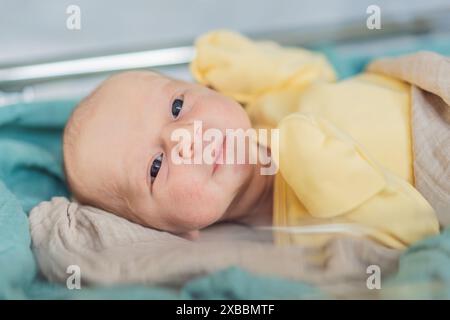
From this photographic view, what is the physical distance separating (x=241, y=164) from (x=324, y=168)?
0.09 meters

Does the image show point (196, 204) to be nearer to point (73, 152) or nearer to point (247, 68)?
point (73, 152)

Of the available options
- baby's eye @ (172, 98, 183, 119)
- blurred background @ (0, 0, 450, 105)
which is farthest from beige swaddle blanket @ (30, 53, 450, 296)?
blurred background @ (0, 0, 450, 105)

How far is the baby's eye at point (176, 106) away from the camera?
77cm

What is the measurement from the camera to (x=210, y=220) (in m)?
0.73

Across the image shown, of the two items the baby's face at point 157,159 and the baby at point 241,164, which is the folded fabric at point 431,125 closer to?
the baby at point 241,164

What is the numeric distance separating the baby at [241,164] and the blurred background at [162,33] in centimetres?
36

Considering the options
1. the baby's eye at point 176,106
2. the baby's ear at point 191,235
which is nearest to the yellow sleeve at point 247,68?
the baby's eye at point 176,106

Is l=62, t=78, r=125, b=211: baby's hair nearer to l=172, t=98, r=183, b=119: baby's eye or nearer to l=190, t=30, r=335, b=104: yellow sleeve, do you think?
l=172, t=98, r=183, b=119: baby's eye

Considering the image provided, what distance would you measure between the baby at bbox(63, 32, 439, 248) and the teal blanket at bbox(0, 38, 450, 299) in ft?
0.23

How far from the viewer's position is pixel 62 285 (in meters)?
0.64

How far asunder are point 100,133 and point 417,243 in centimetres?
36

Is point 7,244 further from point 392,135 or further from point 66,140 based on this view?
point 392,135

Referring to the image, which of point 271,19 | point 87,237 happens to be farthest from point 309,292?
point 271,19

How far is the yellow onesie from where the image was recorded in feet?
2.23
